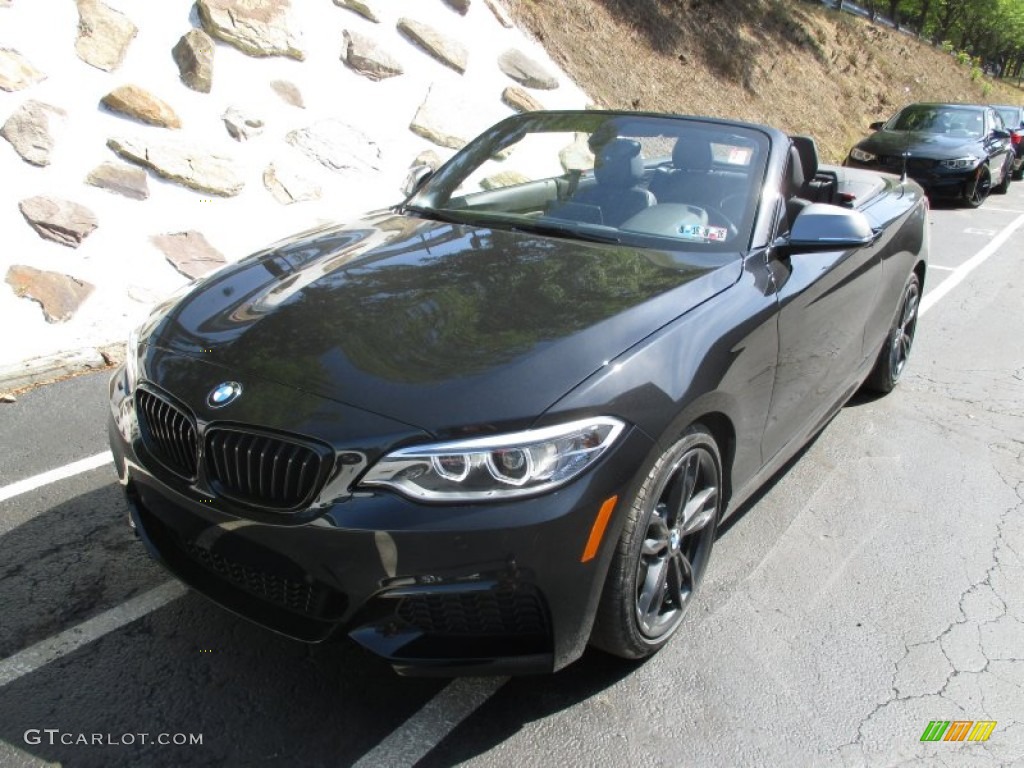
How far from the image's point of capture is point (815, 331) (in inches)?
134

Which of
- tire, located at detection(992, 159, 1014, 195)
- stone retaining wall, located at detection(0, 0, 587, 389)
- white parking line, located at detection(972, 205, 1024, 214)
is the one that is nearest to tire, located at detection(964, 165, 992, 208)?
white parking line, located at detection(972, 205, 1024, 214)

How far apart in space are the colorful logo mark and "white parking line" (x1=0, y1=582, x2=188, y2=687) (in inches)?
91.5

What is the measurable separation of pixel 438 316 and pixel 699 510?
3.38ft

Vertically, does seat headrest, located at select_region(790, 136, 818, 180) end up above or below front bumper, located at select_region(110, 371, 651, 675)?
above

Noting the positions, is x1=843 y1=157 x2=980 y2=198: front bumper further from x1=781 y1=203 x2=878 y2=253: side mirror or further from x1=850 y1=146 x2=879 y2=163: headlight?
x1=781 y1=203 x2=878 y2=253: side mirror

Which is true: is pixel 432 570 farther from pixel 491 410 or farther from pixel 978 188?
pixel 978 188

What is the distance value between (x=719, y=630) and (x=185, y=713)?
168 centimetres

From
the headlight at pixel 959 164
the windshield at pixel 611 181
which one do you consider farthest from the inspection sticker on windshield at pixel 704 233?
the headlight at pixel 959 164

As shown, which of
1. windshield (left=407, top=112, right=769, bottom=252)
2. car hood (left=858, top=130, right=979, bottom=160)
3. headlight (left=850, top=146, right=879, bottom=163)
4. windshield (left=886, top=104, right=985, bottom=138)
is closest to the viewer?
windshield (left=407, top=112, right=769, bottom=252)

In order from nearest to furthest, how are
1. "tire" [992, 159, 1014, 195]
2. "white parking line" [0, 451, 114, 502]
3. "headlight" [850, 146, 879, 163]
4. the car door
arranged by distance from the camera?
the car door, "white parking line" [0, 451, 114, 502], "headlight" [850, 146, 879, 163], "tire" [992, 159, 1014, 195]

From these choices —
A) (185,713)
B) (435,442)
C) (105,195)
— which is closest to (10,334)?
(105,195)

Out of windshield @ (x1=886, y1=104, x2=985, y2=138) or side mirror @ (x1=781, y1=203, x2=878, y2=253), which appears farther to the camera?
windshield @ (x1=886, y1=104, x2=985, y2=138)

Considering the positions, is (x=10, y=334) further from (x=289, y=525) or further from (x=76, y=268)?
(x=289, y=525)

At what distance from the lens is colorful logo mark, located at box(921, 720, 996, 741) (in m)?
2.54
